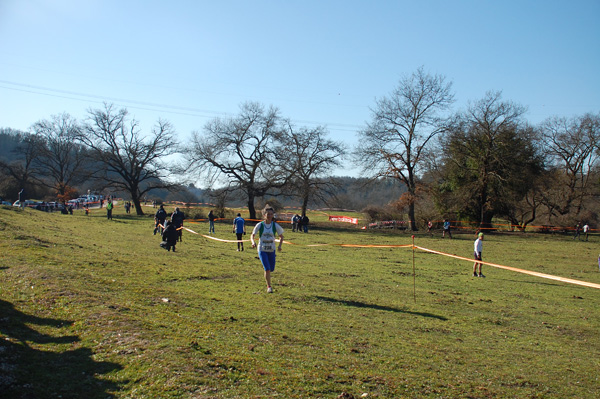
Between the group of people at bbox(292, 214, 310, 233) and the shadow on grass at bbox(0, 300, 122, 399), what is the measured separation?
33.2 metres

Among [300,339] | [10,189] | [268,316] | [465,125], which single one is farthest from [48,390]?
[10,189]

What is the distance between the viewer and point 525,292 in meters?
12.8

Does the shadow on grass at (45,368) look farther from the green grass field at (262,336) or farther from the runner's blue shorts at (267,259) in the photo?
the runner's blue shorts at (267,259)

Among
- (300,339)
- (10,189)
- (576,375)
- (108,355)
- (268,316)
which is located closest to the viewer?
(108,355)

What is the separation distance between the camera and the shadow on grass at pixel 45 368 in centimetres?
387

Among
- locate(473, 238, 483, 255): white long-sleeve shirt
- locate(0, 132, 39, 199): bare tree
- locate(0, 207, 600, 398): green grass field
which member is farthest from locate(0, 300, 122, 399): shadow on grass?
locate(0, 132, 39, 199): bare tree

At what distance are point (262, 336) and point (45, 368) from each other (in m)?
2.73

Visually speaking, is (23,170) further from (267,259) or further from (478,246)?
(478,246)

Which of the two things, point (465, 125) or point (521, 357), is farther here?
point (465, 125)

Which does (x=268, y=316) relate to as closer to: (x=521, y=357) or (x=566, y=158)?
(x=521, y=357)

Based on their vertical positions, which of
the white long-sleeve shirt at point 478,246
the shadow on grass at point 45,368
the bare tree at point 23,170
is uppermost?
the bare tree at point 23,170

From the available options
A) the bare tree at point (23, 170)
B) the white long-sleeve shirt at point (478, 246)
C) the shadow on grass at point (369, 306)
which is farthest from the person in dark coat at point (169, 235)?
the bare tree at point (23, 170)

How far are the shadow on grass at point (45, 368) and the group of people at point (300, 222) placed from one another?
33182 millimetres

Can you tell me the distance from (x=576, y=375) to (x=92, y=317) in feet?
22.6
